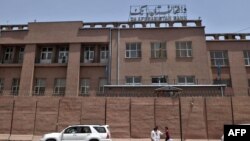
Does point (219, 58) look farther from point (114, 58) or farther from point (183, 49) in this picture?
point (114, 58)

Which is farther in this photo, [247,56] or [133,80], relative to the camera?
[247,56]

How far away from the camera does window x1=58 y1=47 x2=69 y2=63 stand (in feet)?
106

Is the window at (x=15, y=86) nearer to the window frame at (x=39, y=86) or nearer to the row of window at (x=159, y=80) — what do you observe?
the window frame at (x=39, y=86)

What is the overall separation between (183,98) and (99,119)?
24.0 feet

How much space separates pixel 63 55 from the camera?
106 ft

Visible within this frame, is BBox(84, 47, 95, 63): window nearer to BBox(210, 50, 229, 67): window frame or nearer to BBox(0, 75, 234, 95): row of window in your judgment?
BBox(0, 75, 234, 95): row of window

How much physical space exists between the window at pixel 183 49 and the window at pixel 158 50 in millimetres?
1483

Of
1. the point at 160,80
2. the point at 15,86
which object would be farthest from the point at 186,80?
the point at 15,86

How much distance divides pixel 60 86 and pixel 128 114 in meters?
12.3

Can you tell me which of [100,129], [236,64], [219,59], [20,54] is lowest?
[100,129]

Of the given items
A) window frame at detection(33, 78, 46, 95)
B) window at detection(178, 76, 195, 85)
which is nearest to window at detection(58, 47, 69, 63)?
window frame at detection(33, 78, 46, 95)

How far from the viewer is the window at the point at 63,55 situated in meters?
32.3

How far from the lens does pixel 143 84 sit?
2848 cm

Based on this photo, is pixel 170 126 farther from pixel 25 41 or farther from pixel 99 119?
pixel 25 41
